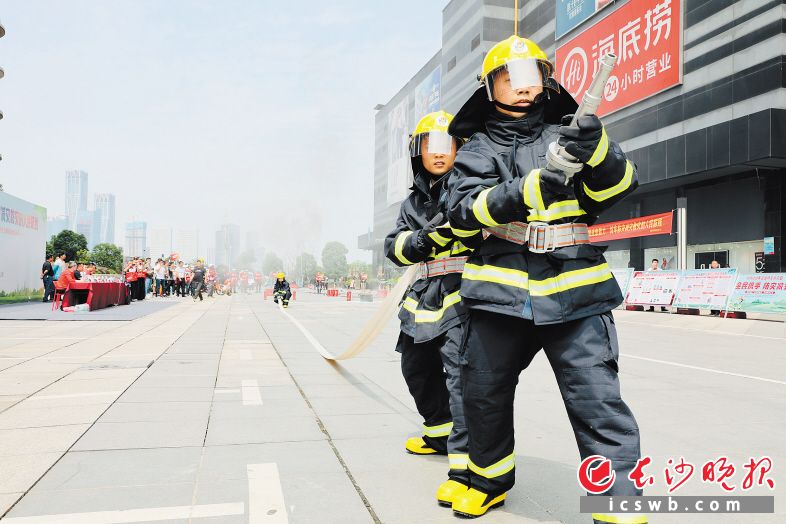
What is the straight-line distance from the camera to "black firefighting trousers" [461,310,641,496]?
7.29 feet

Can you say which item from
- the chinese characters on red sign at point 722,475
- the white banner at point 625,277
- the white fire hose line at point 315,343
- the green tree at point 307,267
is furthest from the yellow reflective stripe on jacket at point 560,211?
the green tree at point 307,267

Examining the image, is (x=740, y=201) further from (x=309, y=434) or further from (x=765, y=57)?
(x=309, y=434)

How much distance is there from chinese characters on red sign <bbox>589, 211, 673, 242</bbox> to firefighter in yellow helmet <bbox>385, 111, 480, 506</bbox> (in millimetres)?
25546

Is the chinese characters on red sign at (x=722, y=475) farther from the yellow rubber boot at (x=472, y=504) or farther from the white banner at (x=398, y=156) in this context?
the white banner at (x=398, y=156)

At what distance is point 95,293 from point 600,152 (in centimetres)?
1800

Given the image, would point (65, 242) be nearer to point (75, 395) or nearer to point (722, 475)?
point (75, 395)

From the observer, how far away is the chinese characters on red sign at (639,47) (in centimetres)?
2645

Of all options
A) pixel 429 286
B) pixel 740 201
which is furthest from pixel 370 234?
pixel 429 286

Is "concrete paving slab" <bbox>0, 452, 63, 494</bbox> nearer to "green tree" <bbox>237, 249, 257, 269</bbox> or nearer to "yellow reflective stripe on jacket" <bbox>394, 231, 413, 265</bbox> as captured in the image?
"yellow reflective stripe on jacket" <bbox>394, 231, 413, 265</bbox>

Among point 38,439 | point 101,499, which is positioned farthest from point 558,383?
point 38,439

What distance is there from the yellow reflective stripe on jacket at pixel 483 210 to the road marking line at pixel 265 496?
1.47 meters

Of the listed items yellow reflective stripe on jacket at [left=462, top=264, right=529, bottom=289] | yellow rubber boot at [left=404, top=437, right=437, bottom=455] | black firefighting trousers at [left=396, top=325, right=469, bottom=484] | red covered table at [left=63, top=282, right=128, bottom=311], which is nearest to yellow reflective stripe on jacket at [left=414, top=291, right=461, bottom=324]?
black firefighting trousers at [left=396, top=325, right=469, bottom=484]

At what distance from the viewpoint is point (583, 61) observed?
107 ft

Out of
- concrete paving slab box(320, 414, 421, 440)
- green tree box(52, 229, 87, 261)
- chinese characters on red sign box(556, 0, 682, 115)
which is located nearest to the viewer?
concrete paving slab box(320, 414, 421, 440)
